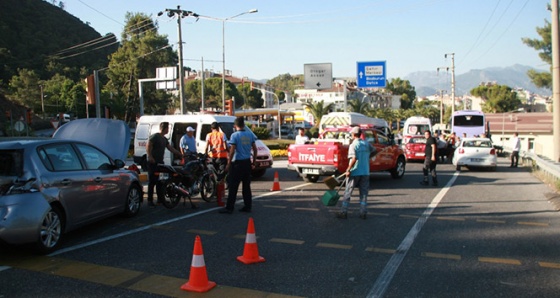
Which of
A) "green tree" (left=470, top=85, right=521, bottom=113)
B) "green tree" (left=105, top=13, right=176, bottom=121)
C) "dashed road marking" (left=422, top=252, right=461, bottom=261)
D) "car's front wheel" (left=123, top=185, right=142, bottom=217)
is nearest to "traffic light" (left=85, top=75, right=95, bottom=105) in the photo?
"car's front wheel" (left=123, top=185, right=142, bottom=217)

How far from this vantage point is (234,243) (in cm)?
677

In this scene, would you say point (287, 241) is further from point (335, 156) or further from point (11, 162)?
point (335, 156)

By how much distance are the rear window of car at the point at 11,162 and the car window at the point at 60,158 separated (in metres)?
0.31

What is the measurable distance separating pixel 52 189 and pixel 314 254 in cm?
373

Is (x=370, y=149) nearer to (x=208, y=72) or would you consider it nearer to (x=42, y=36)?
(x=42, y=36)

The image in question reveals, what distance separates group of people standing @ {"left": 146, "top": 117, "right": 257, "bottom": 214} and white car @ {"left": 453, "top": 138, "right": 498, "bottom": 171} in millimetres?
11651

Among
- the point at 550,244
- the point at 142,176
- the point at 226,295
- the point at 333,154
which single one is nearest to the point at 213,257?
the point at 226,295

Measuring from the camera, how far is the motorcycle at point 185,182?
9.61 metres

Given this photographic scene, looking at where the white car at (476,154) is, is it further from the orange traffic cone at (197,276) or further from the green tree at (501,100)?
the green tree at (501,100)

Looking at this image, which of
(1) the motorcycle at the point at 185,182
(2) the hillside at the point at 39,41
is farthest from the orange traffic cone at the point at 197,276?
(2) the hillside at the point at 39,41

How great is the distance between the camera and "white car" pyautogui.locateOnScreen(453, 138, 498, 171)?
18.8 metres

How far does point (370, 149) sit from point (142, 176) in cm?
912

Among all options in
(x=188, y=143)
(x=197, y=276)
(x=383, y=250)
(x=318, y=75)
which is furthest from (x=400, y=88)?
(x=197, y=276)

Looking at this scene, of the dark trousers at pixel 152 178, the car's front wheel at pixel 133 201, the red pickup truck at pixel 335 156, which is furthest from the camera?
the red pickup truck at pixel 335 156
